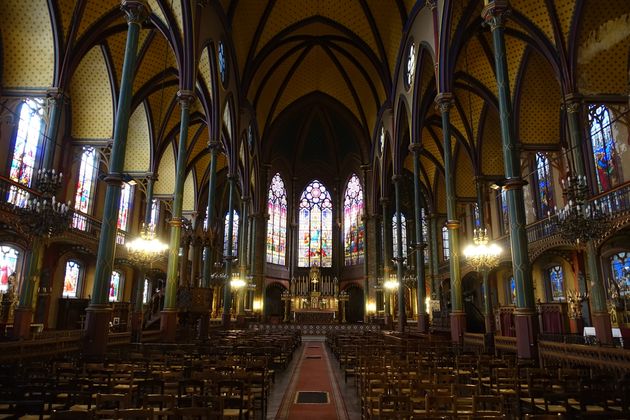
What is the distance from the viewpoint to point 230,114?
2441 cm

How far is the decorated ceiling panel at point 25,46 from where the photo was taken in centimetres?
1554

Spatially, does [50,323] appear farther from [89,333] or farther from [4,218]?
[89,333]

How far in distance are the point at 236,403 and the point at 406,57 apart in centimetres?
2114

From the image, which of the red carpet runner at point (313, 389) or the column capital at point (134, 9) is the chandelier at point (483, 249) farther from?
the column capital at point (134, 9)

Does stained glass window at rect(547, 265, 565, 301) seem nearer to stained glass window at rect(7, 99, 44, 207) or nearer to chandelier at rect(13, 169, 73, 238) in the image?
chandelier at rect(13, 169, 73, 238)

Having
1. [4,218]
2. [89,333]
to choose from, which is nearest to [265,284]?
[4,218]

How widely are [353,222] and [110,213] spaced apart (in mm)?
31312

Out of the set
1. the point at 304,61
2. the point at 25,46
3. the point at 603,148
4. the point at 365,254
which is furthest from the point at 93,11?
the point at 365,254

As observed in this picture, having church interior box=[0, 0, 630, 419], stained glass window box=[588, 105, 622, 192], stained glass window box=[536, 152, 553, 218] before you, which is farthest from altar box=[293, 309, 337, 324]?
stained glass window box=[588, 105, 622, 192]

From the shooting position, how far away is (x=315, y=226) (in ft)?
137

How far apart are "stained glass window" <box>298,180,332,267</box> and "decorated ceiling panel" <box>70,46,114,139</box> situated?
23.4 meters

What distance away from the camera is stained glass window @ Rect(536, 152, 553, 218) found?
2182 centimetres

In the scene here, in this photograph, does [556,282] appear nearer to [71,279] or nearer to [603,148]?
[603,148]

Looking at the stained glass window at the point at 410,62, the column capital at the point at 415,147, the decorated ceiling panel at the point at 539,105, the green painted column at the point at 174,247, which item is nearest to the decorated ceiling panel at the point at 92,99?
the green painted column at the point at 174,247
